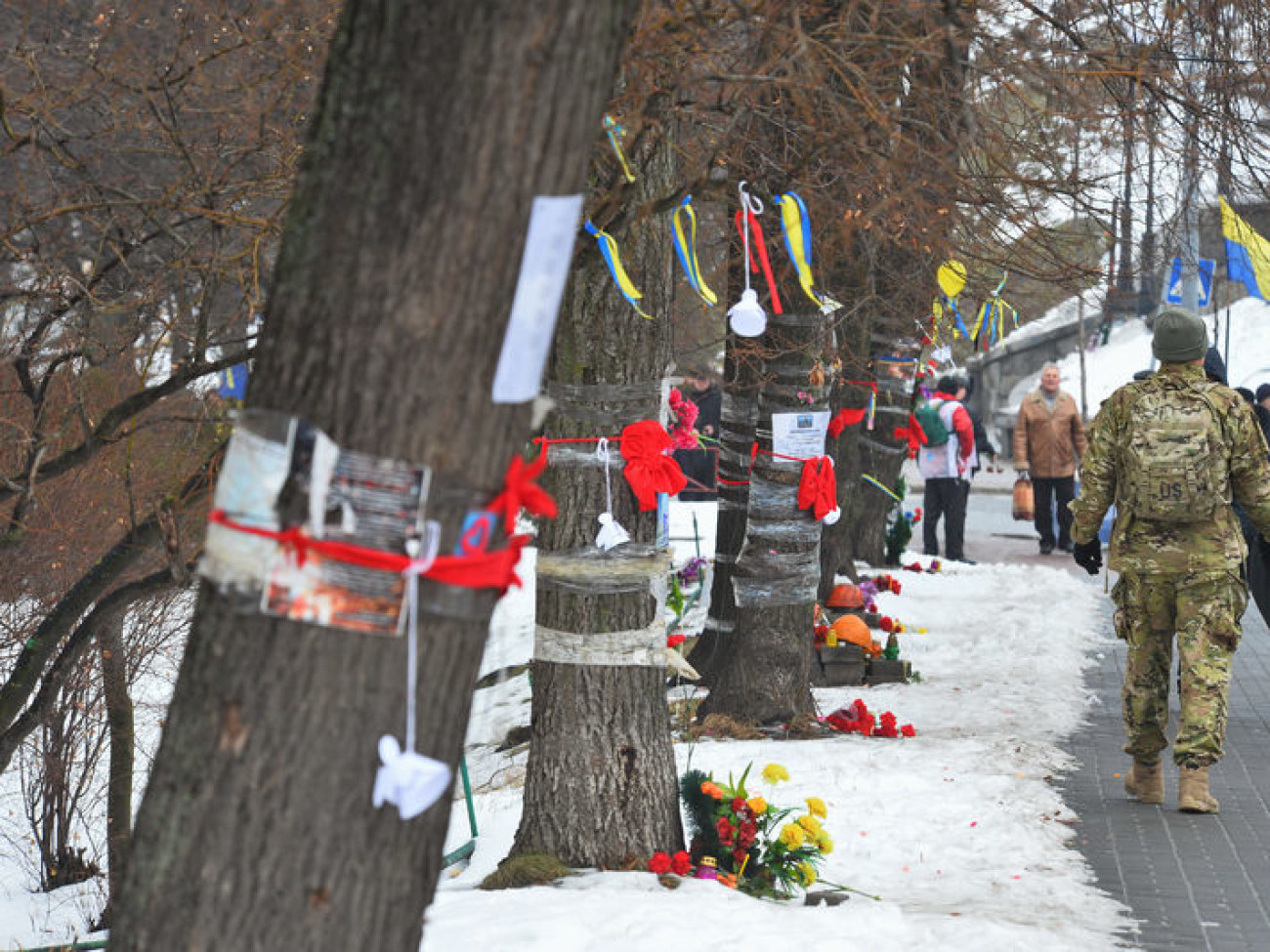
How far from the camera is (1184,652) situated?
704 centimetres

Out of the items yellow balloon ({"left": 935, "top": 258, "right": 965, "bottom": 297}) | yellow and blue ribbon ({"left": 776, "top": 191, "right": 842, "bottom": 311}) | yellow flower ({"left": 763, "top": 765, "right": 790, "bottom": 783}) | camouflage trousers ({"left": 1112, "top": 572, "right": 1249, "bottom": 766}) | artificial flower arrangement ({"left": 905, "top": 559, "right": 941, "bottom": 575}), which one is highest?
yellow balloon ({"left": 935, "top": 258, "right": 965, "bottom": 297})

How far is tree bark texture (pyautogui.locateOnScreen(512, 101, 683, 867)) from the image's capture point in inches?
233

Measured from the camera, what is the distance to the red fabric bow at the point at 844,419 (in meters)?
12.2

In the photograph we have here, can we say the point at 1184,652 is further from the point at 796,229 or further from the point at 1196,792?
the point at 796,229

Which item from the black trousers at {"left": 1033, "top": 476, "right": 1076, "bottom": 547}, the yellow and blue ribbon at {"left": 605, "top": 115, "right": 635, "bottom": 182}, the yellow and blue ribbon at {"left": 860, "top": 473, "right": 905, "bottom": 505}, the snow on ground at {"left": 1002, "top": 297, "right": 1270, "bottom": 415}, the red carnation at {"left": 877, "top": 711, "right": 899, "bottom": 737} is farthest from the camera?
the snow on ground at {"left": 1002, "top": 297, "right": 1270, "bottom": 415}

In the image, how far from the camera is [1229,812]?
23.5ft

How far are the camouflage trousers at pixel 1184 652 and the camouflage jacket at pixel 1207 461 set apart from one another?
0.09 meters

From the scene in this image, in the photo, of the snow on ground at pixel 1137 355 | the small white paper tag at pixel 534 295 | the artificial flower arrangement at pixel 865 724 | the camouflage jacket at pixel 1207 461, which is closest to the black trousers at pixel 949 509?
the artificial flower arrangement at pixel 865 724

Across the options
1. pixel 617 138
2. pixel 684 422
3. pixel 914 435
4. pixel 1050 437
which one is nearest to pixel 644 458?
pixel 617 138

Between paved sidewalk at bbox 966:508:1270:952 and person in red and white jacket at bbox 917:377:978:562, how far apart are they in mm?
6881

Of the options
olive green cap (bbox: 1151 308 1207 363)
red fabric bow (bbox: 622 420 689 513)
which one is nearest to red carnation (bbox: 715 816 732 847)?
red fabric bow (bbox: 622 420 689 513)

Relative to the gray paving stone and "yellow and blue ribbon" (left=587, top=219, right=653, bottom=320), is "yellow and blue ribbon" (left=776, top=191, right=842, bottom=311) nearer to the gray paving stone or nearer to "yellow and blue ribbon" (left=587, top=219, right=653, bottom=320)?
"yellow and blue ribbon" (left=587, top=219, right=653, bottom=320)

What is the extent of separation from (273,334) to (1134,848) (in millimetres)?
5067

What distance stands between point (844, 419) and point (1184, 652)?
248 inches
